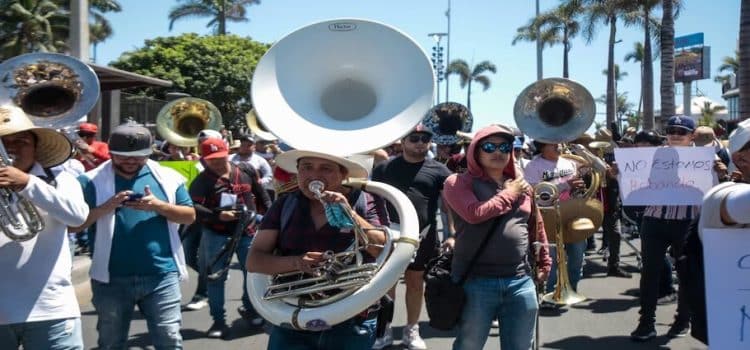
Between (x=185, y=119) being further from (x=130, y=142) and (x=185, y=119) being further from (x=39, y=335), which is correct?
(x=39, y=335)

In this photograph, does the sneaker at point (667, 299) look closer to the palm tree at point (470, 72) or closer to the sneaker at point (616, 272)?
the sneaker at point (616, 272)

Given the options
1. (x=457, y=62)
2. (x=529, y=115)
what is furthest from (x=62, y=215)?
(x=457, y=62)

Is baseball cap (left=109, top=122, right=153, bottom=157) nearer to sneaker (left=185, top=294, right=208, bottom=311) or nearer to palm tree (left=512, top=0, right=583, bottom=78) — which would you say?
sneaker (left=185, top=294, right=208, bottom=311)

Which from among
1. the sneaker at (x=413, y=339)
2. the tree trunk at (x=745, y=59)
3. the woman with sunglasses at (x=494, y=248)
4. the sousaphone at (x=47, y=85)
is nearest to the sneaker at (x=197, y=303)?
the sneaker at (x=413, y=339)

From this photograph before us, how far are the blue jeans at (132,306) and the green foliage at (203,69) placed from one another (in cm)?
3030

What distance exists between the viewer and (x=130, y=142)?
4.05 metres

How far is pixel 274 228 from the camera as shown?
320cm

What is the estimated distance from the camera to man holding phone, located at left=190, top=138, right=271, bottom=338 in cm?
616

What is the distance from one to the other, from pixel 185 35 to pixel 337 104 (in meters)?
36.3

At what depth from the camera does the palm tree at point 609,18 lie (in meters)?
25.6

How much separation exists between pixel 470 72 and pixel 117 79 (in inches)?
2290

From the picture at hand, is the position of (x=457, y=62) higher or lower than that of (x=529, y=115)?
higher

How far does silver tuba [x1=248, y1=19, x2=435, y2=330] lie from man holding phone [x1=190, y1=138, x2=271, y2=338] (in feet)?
10.5

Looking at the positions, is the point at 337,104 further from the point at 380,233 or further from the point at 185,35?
the point at 185,35
